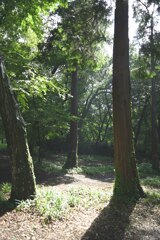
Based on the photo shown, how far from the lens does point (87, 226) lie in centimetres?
567

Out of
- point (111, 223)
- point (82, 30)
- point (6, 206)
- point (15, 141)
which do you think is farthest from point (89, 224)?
point (82, 30)

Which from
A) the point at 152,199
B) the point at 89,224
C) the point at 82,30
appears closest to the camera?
the point at 89,224

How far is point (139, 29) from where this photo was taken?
396 inches

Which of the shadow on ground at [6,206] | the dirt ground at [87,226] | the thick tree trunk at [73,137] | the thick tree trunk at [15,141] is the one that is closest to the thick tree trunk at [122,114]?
the dirt ground at [87,226]

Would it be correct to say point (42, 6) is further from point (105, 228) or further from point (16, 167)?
point (105, 228)

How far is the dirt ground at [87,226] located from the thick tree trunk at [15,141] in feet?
2.40

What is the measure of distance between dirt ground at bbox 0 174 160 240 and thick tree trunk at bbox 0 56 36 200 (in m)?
0.73

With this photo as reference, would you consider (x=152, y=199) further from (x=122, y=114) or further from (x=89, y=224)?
(x=89, y=224)

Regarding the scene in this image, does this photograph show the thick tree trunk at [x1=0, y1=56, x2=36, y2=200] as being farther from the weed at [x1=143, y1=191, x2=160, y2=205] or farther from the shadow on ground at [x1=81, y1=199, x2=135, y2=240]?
the weed at [x1=143, y1=191, x2=160, y2=205]

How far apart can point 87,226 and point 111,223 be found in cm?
59

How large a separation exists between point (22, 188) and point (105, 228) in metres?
2.30

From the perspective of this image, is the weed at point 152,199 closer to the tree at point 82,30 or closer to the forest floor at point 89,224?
the forest floor at point 89,224

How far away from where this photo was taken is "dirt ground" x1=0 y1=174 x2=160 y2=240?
16.9 feet

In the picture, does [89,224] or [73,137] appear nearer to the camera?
[89,224]
